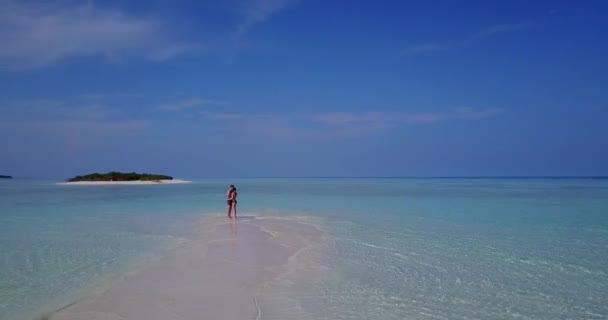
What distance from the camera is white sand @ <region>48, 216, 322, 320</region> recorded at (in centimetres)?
646

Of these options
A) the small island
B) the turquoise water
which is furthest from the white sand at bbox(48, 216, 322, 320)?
the small island

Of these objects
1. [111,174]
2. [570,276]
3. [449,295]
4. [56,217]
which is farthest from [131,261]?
[111,174]

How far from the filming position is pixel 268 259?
1065 cm

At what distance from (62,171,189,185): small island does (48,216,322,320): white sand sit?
307 ft

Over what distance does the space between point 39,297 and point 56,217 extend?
609 inches

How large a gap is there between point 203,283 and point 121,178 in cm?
10614

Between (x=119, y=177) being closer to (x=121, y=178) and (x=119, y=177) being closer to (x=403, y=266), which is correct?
(x=121, y=178)

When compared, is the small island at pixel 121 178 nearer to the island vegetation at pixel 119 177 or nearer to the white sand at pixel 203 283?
the island vegetation at pixel 119 177

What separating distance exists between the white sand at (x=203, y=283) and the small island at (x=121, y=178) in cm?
9372

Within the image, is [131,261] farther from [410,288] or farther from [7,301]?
[410,288]

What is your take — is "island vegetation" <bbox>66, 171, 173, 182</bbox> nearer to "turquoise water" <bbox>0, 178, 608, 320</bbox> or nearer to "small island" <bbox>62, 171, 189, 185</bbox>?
"small island" <bbox>62, 171, 189, 185</bbox>

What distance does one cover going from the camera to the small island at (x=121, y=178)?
10186 centimetres

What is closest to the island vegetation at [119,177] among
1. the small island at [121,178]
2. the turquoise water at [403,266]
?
the small island at [121,178]

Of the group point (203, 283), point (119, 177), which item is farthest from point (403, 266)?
point (119, 177)
